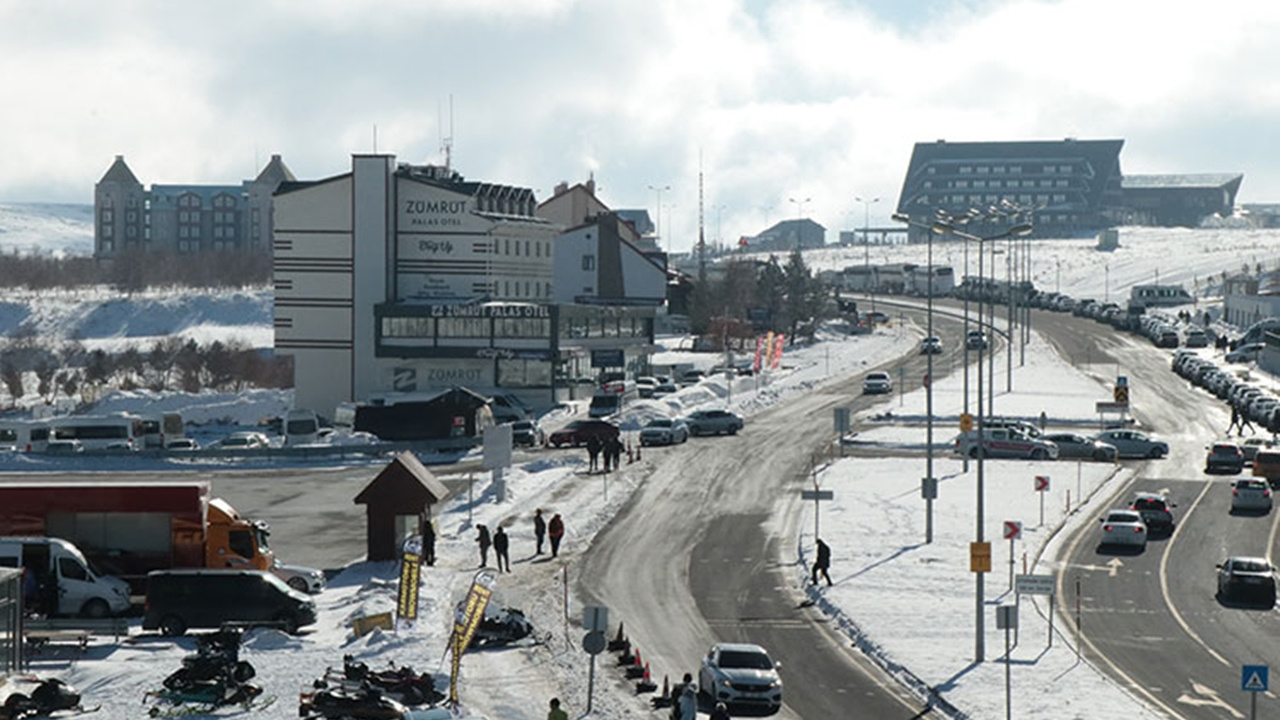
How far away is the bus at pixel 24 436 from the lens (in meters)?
78.4

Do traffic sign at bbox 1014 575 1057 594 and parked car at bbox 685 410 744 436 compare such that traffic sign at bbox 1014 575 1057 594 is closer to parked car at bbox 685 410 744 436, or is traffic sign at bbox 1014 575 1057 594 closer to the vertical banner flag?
the vertical banner flag

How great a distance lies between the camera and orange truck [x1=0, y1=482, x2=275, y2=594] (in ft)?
139

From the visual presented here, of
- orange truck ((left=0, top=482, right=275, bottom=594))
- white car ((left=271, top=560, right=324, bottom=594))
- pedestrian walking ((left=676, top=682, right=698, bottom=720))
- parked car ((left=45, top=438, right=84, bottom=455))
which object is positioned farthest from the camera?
parked car ((left=45, top=438, right=84, bottom=455))

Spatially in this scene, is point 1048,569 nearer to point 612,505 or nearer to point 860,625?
point 860,625

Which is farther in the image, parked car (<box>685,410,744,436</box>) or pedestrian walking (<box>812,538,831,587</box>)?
parked car (<box>685,410,744,436</box>)

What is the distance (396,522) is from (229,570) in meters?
9.47

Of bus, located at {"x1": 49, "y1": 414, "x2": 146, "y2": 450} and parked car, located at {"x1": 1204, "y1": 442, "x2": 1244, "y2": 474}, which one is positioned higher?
bus, located at {"x1": 49, "y1": 414, "x2": 146, "y2": 450}

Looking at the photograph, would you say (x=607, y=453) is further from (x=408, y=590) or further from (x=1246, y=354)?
(x=1246, y=354)

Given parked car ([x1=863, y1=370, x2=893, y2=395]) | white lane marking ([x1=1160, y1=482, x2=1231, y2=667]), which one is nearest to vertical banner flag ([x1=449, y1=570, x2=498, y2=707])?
white lane marking ([x1=1160, y1=482, x2=1231, y2=667])

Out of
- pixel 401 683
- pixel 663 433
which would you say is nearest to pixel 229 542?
pixel 401 683

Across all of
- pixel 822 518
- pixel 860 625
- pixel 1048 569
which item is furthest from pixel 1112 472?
pixel 860 625

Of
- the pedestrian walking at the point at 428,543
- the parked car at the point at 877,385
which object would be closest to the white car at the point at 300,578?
the pedestrian walking at the point at 428,543

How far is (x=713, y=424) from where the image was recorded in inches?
3140

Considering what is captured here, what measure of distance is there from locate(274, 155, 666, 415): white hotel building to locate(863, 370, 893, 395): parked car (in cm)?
1558
